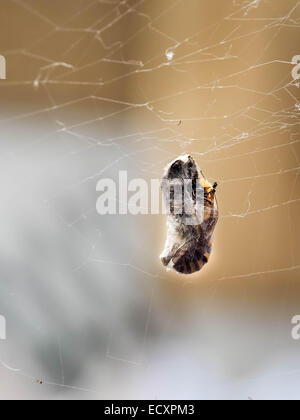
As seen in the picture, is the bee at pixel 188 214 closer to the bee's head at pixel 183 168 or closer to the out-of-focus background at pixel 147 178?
the bee's head at pixel 183 168

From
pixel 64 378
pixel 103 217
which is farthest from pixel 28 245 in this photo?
pixel 64 378

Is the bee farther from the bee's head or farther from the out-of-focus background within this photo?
the out-of-focus background

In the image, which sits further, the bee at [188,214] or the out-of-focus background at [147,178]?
the out-of-focus background at [147,178]

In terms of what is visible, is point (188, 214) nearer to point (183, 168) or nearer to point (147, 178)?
point (183, 168)

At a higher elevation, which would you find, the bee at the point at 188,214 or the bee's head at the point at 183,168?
the bee's head at the point at 183,168

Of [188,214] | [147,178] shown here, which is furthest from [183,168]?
[147,178]

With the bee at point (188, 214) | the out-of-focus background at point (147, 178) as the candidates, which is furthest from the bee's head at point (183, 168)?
the out-of-focus background at point (147, 178)

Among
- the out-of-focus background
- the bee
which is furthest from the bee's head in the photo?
the out-of-focus background
